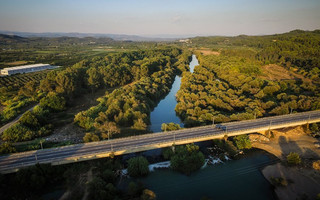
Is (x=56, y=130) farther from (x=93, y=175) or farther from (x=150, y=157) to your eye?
(x=150, y=157)

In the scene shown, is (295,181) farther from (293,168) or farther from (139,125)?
(139,125)

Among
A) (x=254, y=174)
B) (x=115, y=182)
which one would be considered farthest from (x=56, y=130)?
(x=254, y=174)

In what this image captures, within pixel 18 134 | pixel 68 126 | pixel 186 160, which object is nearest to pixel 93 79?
pixel 68 126

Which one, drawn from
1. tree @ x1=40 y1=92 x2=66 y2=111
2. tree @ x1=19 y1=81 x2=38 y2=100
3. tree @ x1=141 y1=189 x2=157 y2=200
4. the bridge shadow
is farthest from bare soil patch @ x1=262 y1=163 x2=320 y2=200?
tree @ x1=19 y1=81 x2=38 y2=100

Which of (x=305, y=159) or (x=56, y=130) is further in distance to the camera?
(x=56, y=130)

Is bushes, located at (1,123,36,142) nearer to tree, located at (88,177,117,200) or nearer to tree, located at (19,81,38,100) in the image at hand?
tree, located at (88,177,117,200)
